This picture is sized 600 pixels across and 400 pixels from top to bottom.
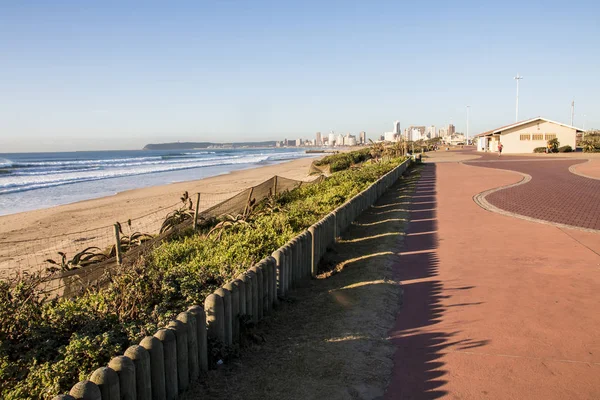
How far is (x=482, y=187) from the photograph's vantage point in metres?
19.1

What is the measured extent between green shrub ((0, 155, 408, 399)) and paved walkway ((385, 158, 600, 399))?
2362 millimetres

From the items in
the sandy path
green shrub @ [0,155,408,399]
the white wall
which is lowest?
the sandy path

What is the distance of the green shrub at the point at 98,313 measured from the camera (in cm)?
357

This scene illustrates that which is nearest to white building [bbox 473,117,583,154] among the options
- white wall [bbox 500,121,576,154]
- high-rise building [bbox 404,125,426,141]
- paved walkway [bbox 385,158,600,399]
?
white wall [bbox 500,121,576,154]

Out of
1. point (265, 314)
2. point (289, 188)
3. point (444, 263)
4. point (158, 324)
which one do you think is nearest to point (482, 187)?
point (289, 188)

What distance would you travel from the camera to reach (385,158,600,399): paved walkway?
4.05 m

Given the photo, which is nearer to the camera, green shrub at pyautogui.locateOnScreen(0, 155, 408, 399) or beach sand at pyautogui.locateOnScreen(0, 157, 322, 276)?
green shrub at pyautogui.locateOnScreen(0, 155, 408, 399)

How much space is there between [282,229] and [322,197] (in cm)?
452

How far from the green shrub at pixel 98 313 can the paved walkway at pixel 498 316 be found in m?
2.36

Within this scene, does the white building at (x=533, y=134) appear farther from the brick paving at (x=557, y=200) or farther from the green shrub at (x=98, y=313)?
the green shrub at (x=98, y=313)

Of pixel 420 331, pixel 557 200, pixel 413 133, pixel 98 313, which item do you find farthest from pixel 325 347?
pixel 413 133

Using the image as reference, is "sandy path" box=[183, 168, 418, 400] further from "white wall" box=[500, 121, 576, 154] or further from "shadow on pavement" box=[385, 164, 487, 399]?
"white wall" box=[500, 121, 576, 154]

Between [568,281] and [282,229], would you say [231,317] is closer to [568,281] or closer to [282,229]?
[282,229]

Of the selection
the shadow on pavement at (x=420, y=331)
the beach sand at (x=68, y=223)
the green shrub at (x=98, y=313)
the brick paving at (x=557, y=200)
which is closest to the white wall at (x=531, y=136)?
the brick paving at (x=557, y=200)
